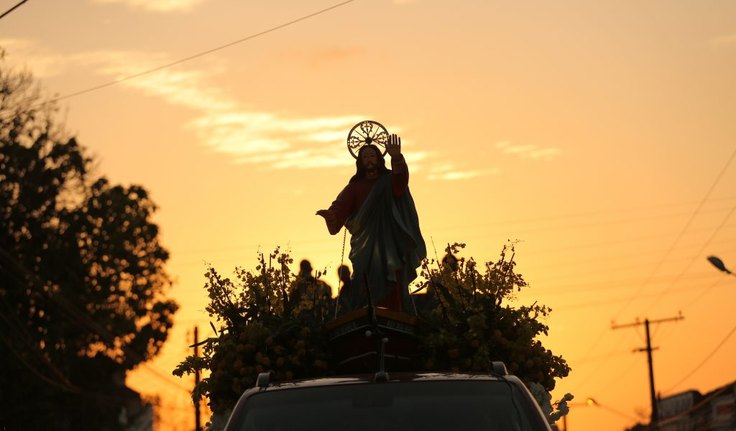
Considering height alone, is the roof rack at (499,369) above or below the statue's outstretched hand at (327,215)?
below

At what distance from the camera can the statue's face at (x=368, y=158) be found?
15.6m

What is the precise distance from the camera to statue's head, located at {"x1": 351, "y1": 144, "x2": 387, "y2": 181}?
1556 cm

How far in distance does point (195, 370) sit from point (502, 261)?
2.24 metres

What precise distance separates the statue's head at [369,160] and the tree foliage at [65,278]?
3960 cm

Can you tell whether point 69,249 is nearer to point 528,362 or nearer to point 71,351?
point 71,351

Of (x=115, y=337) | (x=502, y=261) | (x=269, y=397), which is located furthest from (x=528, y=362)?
(x=115, y=337)

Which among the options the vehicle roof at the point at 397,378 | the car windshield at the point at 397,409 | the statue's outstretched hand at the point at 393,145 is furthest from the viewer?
the statue's outstretched hand at the point at 393,145

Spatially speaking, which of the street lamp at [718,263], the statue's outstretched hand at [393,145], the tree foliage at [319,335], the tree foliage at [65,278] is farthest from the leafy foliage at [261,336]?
the tree foliage at [65,278]

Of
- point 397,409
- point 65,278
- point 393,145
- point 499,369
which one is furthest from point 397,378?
point 65,278

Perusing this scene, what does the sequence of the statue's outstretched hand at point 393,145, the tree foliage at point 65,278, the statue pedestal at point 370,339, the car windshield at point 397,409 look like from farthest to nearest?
1. the tree foliage at point 65,278
2. the statue's outstretched hand at point 393,145
3. the statue pedestal at point 370,339
4. the car windshield at point 397,409

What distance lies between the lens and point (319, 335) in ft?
38.8

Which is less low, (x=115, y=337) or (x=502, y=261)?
(x=115, y=337)

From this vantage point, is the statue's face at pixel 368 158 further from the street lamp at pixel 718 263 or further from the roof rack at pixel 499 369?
the street lamp at pixel 718 263

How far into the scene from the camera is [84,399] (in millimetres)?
57094
